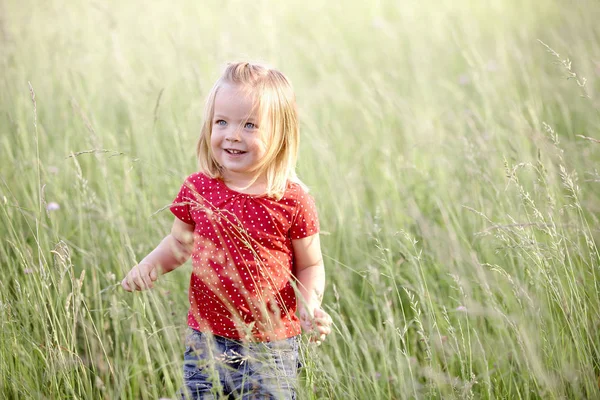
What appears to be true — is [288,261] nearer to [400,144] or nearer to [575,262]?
[575,262]

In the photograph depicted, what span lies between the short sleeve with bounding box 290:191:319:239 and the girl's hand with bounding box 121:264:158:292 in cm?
46

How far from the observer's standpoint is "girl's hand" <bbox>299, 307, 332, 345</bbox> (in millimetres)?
1647

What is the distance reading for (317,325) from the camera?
1739 millimetres

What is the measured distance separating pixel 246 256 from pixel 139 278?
0.34 metres

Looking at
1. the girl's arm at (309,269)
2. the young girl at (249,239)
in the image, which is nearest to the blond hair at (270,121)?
the young girl at (249,239)

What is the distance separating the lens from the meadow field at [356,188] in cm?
187

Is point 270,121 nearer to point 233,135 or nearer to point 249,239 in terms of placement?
point 233,135

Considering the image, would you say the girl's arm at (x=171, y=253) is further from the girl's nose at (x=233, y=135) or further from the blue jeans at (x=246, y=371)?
the girl's nose at (x=233, y=135)

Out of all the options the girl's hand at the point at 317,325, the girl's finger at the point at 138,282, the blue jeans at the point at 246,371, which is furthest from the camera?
the girl's finger at the point at 138,282

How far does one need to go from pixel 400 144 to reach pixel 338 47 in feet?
→ 5.95

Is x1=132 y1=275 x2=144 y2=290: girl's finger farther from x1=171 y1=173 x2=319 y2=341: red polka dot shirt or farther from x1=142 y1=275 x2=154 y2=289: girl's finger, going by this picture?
x1=171 y1=173 x2=319 y2=341: red polka dot shirt

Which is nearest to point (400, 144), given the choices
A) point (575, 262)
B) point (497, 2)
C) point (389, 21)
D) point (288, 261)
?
point (575, 262)

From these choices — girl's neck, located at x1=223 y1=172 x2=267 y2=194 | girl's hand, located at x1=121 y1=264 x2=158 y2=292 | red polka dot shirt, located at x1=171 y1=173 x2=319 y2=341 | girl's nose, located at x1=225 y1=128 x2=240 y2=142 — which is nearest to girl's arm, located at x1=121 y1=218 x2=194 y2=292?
girl's hand, located at x1=121 y1=264 x2=158 y2=292

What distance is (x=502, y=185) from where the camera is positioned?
9.32ft
